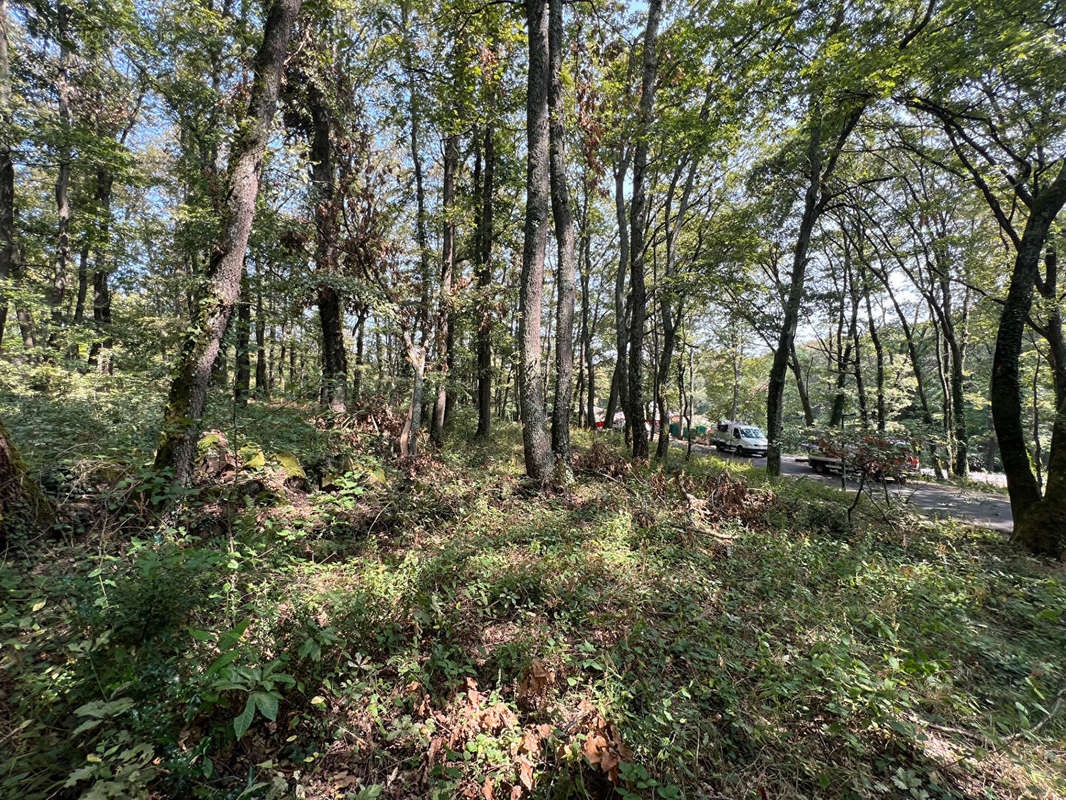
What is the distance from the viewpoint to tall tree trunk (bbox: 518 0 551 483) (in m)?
6.08

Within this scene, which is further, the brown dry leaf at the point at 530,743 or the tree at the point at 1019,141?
the tree at the point at 1019,141

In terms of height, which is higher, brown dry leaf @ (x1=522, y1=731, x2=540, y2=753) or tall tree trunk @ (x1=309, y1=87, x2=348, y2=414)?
tall tree trunk @ (x1=309, y1=87, x2=348, y2=414)

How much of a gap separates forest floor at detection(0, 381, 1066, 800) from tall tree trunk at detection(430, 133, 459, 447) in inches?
184

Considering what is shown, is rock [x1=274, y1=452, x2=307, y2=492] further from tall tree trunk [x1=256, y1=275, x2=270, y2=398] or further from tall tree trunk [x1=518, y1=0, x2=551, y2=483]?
tall tree trunk [x1=518, y1=0, x2=551, y2=483]

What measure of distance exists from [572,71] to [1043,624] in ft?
40.3

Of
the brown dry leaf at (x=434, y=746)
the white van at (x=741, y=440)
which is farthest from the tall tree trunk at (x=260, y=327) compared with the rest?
the white van at (x=741, y=440)

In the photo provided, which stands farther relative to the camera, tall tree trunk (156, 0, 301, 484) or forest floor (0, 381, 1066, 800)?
tall tree trunk (156, 0, 301, 484)

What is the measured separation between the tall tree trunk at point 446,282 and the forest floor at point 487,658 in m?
4.66

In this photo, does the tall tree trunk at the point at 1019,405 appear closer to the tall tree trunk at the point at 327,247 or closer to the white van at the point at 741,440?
the white van at the point at 741,440

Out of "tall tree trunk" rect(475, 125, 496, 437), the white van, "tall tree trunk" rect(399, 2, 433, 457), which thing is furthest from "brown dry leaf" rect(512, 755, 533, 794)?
the white van

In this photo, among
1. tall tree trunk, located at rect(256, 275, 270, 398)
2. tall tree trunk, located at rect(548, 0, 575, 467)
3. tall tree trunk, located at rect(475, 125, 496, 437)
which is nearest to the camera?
tall tree trunk, located at rect(256, 275, 270, 398)

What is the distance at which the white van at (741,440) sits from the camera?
58.9 ft

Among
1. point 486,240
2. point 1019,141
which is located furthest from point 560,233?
point 1019,141

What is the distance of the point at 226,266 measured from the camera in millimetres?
4609
